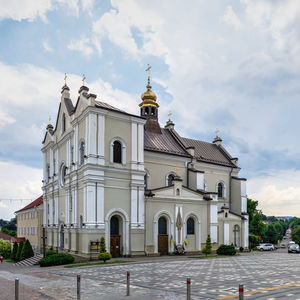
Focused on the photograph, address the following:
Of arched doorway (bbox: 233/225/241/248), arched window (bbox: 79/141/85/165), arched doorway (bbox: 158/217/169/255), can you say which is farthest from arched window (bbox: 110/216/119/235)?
arched doorway (bbox: 233/225/241/248)

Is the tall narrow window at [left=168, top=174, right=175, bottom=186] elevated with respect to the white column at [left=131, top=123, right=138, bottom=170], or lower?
lower

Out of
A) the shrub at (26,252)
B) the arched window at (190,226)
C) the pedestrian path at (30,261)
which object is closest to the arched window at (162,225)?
the arched window at (190,226)

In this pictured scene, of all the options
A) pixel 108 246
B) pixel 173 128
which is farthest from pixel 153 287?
pixel 173 128

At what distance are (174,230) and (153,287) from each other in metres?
19.8

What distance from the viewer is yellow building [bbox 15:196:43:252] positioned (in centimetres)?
4634

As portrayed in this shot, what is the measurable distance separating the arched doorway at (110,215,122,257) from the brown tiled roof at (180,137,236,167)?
14636 millimetres

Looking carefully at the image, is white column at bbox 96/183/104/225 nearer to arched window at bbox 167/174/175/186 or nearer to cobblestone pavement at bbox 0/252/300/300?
cobblestone pavement at bbox 0/252/300/300

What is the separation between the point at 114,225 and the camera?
103ft

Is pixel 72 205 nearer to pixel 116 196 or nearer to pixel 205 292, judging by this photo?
pixel 116 196

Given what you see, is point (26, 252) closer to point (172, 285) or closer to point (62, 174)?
point (62, 174)

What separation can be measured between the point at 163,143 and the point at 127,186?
994 cm

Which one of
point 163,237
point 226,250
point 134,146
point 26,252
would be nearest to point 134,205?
point 163,237

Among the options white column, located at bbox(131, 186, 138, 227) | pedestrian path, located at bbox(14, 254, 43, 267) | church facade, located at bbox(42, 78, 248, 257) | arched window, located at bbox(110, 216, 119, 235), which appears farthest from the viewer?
pedestrian path, located at bbox(14, 254, 43, 267)

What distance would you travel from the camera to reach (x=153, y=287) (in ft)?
50.4
